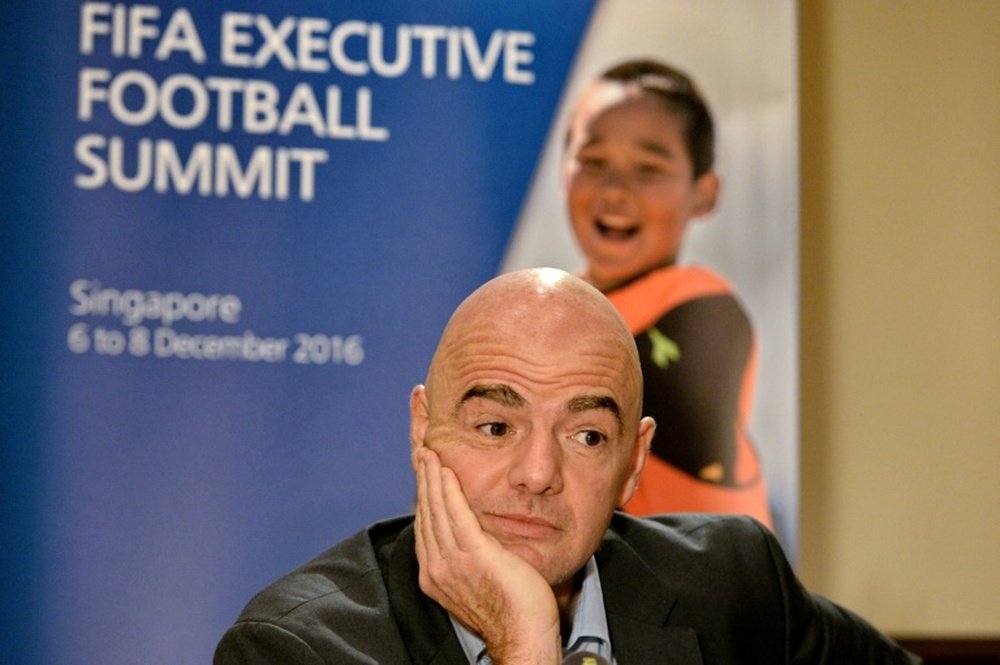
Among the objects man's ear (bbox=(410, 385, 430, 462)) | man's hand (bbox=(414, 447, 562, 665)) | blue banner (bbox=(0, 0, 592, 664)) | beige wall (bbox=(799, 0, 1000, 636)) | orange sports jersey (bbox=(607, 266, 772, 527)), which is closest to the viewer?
man's hand (bbox=(414, 447, 562, 665))

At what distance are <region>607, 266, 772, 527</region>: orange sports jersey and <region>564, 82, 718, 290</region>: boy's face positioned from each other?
2.9 inches

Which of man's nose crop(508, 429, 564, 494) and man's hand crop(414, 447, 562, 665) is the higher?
→ man's nose crop(508, 429, 564, 494)

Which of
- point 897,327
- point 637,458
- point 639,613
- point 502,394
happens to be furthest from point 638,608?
point 897,327

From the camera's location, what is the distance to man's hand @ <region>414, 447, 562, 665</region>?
2.16 m

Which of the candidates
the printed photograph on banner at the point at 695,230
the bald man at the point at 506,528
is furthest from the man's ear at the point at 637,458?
the printed photograph on banner at the point at 695,230

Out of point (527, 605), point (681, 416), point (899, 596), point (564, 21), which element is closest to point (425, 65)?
point (564, 21)

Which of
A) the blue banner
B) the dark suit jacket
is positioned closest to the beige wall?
the blue banner

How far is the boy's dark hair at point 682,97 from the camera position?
376 centimetres

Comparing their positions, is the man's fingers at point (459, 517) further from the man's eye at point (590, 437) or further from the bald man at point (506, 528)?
the man's eye at point (590, 437)

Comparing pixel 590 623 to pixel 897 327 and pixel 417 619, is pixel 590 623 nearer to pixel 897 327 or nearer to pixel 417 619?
pixel 417 619

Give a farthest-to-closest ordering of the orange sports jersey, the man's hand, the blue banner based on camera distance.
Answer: the orange sports jersey < the blue banner < the man's hand

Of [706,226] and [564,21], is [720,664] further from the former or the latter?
[564,21]

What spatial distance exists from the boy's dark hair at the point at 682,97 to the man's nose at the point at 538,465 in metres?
1.68

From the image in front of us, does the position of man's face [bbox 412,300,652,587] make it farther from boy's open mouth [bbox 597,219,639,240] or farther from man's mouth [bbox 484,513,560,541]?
boy's open mouth [bbox 597,219,639,240]
